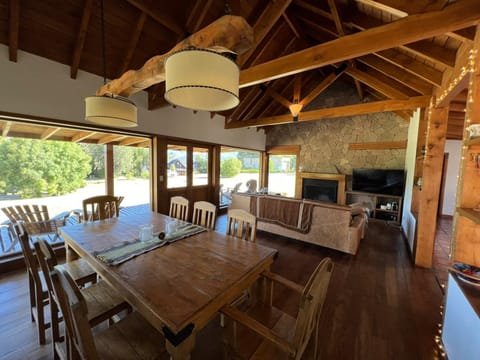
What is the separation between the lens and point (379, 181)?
5383mm

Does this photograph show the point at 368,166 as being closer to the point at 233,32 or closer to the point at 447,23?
the point at 447,23

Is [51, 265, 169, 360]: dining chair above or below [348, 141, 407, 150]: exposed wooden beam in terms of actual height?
below

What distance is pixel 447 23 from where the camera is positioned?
1.67 m

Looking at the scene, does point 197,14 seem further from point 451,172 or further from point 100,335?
point 451,172

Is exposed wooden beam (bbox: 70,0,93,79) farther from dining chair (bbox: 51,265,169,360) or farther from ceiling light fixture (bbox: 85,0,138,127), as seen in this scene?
dining chair (bbox: 51,265,169,360)

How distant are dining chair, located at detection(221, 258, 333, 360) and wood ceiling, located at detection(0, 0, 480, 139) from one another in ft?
7.72

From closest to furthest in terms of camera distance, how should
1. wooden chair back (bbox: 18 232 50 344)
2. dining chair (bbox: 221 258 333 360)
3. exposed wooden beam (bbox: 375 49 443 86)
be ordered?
Answer: dining chair (bbox: 221 258 333 360), wooden chair back (bbox: 18 232 50 344), exposed wooden beam (bbox: 375 49 443 86)

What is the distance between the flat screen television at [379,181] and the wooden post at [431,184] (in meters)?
2.57

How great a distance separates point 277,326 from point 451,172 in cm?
731

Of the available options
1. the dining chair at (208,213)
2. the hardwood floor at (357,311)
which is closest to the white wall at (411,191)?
the hardwood floor at (357,311)

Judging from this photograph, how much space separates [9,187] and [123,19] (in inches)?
126

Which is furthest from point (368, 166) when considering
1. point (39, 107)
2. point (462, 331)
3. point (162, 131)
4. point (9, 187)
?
point (9, 187)

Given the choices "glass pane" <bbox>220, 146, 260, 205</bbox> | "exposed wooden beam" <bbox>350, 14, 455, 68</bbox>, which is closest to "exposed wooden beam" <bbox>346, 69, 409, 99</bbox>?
"exposed wooden beam" <bbox>350, 14, 455, 68</bbox>

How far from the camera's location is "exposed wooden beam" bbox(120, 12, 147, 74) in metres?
2.72
